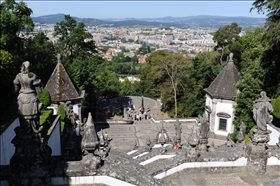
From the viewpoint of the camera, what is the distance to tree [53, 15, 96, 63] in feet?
111

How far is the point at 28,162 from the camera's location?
6.86 metres

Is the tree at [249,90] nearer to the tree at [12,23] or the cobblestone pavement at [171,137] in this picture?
the cobblestone pavement at [171,137]

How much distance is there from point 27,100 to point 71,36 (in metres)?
28.4

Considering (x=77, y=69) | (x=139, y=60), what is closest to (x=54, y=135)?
(x=77, y=69)

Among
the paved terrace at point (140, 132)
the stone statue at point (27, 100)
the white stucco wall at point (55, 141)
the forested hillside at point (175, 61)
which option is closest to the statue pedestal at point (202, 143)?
the white stucco wall at point (55, 141)

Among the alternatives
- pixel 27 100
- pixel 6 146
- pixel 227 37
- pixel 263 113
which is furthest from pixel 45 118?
pixel 227 37

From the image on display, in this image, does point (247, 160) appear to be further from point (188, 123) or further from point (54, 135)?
point (188, 123)

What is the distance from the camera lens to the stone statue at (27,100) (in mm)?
6801

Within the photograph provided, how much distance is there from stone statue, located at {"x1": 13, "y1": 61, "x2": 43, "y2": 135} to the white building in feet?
74.7

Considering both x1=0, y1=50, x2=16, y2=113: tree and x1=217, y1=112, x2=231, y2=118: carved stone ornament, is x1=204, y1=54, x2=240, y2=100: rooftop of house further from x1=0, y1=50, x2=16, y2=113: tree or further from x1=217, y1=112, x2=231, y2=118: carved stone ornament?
x1=0, y1=50, x2=16, y2=113: tree

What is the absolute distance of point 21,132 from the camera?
6832mm

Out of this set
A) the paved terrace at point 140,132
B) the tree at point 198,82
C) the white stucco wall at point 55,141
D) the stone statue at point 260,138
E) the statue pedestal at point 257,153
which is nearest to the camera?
the stone statue at point 260,138

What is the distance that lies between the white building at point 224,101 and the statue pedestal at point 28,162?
896 inches

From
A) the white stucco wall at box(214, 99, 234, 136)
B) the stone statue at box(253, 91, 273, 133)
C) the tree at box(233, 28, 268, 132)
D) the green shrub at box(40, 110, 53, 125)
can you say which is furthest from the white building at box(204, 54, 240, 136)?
the green shrub at box(40, 110, 53, 125)
